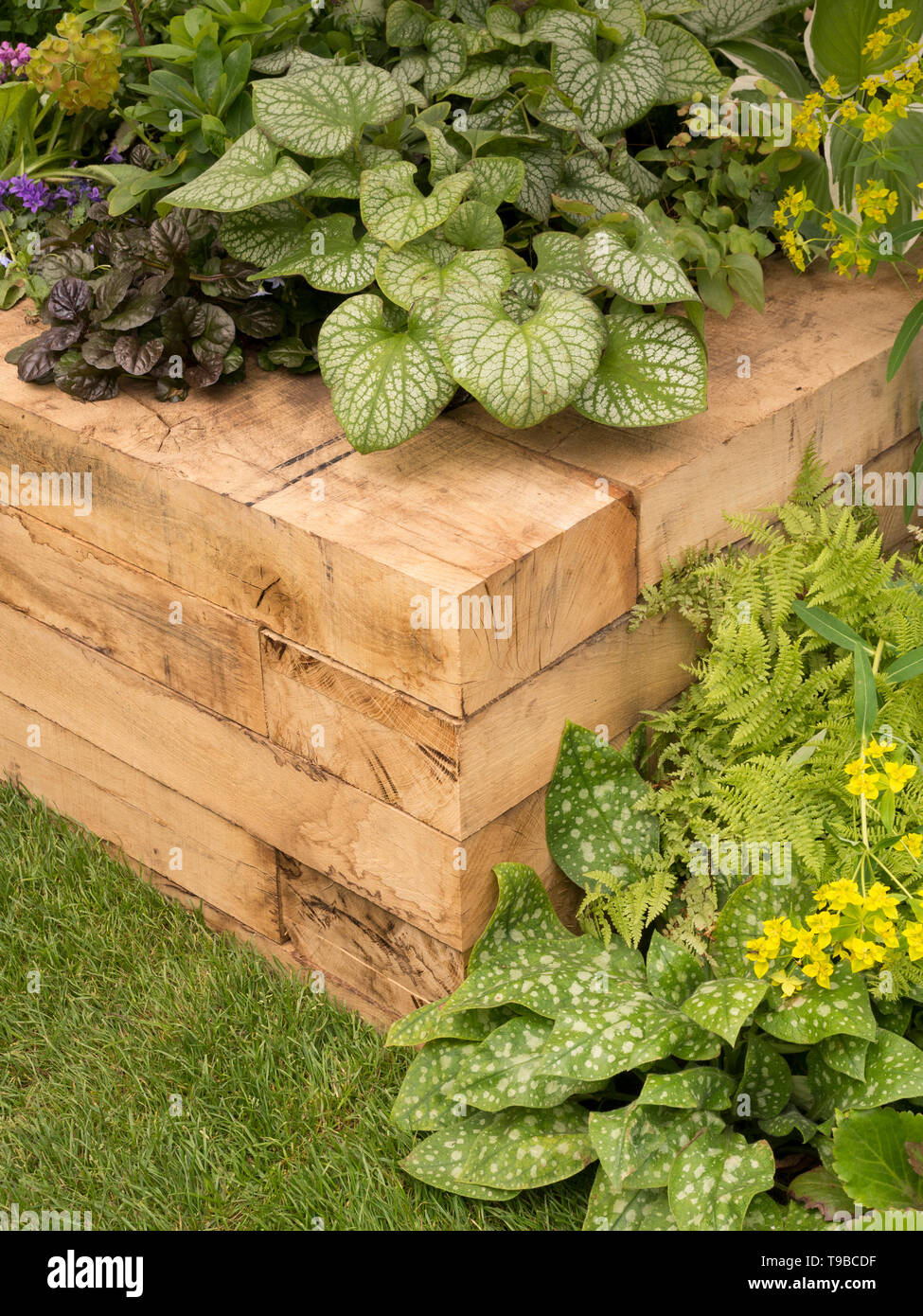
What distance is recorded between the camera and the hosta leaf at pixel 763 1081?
168 cm

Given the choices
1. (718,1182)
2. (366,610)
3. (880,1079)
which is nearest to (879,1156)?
(880,1079)

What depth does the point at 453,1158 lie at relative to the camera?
1.72 meters

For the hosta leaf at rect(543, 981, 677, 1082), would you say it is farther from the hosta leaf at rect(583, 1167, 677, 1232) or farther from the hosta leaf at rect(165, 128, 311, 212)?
the hosta leaf at rect(165, 128, 311, 212)

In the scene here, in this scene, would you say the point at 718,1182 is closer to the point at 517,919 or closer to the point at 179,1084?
the point at 517,919

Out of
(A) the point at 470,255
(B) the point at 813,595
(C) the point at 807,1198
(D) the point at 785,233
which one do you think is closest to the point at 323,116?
(A) the point at 470,255

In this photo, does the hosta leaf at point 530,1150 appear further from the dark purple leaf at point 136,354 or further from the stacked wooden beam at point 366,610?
the dark purple leaf at point 136,354

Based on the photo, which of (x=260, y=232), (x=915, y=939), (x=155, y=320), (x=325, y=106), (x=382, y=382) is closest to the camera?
(x=915, y=939)

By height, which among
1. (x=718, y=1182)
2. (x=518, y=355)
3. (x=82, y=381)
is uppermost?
(x=518, y=355)

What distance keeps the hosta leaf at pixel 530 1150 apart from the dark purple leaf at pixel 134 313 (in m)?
1.30

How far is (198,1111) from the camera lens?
1.87 metres

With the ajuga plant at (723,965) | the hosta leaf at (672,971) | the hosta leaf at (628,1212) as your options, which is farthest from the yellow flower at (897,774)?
the hosta leaf at (628,1212)

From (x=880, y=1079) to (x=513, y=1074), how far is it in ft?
1.52

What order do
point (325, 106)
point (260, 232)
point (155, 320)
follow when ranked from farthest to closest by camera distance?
point (155, 320) < point (260, 232) < point (325, 106)

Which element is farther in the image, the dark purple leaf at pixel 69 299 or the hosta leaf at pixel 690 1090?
the dark purple leaf at pixel 69 299
